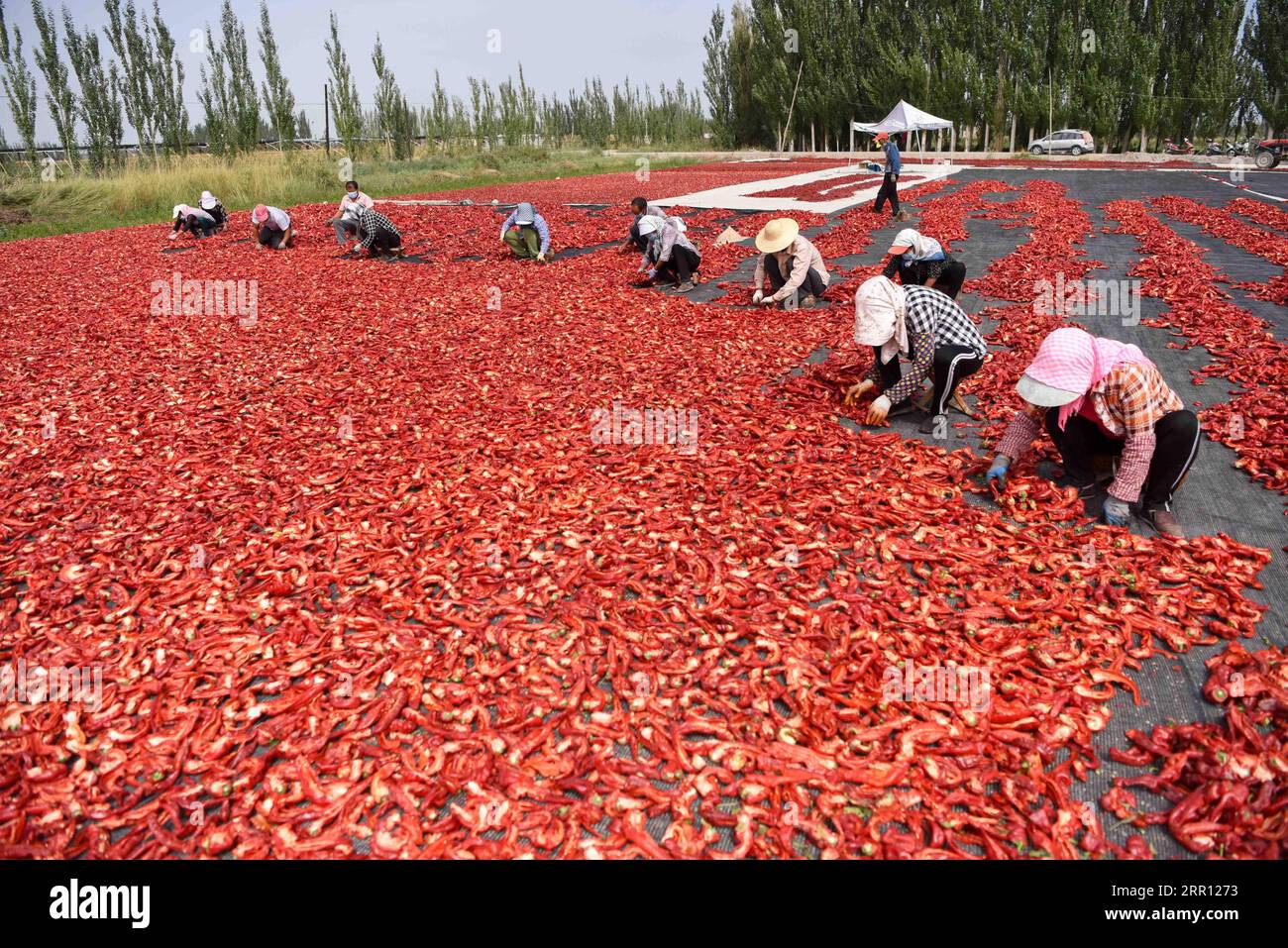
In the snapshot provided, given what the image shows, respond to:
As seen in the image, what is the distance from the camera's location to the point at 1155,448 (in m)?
4.68

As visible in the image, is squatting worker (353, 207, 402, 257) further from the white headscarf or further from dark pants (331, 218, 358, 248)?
the white headscarf

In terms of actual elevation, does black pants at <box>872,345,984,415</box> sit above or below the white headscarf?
below

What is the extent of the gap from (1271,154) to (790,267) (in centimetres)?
3799

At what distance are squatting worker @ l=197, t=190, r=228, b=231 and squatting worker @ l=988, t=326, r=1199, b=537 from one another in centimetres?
2127

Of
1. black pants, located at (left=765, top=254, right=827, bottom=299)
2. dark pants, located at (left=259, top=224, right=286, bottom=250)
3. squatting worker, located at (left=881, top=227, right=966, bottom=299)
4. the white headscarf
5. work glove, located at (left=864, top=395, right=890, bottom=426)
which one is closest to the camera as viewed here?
the white headscarf

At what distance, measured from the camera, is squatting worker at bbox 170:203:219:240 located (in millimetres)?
18234

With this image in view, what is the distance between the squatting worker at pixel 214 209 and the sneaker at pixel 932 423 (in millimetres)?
19916

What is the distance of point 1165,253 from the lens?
42.0 feet

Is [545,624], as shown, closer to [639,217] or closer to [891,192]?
[639,217]

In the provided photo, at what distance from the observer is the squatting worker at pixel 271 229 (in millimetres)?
16844

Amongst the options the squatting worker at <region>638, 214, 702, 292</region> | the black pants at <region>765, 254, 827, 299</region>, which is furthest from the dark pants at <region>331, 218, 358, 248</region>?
the black pants at <region>765, 254, 827, 299</region>

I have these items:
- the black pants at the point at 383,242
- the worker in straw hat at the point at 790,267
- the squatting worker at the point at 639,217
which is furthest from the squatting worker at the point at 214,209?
the worker in straw hat at the point at 790,267
